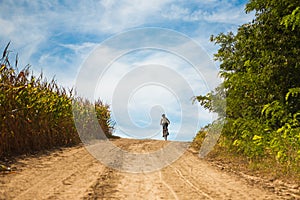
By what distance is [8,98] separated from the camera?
26.3ft

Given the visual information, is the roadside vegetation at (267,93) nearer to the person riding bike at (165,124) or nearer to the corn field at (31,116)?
the corn field at (31,116)

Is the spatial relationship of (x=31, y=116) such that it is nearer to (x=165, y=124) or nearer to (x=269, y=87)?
(x=269, y=87)

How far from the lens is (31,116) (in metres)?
9.30

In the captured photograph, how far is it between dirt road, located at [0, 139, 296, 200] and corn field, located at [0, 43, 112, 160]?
1.16 metres

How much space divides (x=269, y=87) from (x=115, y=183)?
5.04 metres

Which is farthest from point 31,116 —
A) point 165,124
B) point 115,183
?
point 165,124

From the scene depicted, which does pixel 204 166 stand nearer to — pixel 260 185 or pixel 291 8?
pixel 260 185

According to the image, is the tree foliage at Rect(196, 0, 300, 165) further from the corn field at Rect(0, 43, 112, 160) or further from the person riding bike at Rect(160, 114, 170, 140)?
the person riding bike at Rect(160, 114, 170, 140)

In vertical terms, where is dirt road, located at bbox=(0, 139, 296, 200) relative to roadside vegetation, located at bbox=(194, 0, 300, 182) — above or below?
below

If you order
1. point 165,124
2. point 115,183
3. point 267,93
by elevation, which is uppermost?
point 165,124

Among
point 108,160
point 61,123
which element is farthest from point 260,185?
point 61,123

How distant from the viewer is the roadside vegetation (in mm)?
6940

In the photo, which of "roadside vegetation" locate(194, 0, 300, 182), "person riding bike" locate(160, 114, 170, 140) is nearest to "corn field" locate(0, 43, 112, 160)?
"roadside vegetation" locate(194, 0, 300, 182)

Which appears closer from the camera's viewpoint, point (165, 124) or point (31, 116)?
point (31, 116)
